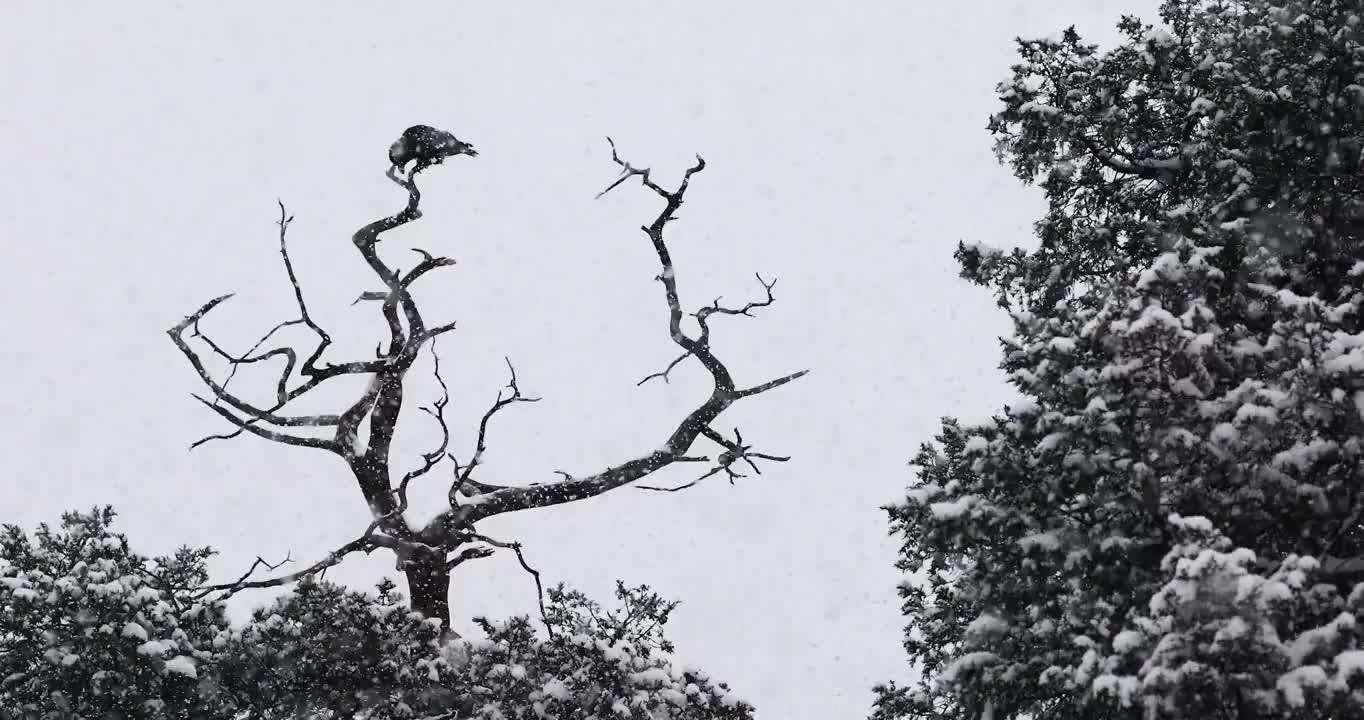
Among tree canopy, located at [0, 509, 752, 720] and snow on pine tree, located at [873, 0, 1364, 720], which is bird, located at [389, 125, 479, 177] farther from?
snow on pine tree, located at [873, 0, 1364, 720]

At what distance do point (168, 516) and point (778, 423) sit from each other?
9084cm

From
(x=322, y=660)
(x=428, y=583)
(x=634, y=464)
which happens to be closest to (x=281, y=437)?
Answer: (x=428, y=583)

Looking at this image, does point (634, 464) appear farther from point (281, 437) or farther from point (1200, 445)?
point (1200, 445)

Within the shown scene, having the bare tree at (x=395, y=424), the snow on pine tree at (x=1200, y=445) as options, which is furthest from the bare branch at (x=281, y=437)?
the snow on pine tree at (x=1200, y=445)

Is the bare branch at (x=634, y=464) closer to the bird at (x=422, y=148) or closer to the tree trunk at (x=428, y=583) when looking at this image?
the tree trunk at (x=428, y=583)

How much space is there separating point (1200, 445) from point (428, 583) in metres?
6.69

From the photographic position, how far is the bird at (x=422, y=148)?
12.7 metres

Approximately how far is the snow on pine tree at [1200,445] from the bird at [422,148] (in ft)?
17.1

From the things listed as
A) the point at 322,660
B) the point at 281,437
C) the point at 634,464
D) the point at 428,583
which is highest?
the point at 281,437

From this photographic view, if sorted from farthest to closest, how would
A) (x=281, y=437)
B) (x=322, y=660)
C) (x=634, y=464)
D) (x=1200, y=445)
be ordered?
(x=634, y=464)
(x=281, y=437)
(x=322, y=660)
(x=1200, y=445)

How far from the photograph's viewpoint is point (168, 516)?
137 metres

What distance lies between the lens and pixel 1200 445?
8.33m

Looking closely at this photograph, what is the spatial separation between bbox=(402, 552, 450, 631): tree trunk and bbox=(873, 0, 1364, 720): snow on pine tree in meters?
4.04

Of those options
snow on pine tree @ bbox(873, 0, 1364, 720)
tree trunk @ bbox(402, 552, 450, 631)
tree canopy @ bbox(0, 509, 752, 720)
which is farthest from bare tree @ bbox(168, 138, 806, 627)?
snow on pine tree @ bbox(873, 0, 1364, 720)
